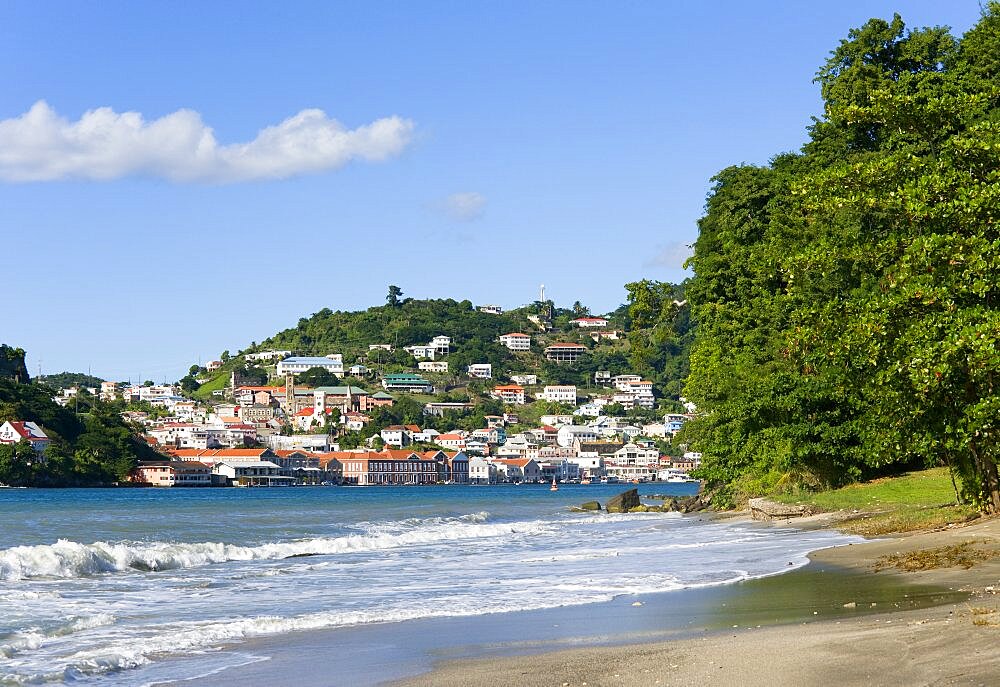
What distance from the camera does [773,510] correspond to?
1267 inches

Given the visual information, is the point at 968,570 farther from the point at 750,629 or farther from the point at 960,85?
the point at 960,85

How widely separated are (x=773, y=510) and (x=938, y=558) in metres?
16.8

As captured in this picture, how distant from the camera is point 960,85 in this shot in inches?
1363

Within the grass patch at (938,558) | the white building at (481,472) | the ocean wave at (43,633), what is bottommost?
the white building at (481,472)

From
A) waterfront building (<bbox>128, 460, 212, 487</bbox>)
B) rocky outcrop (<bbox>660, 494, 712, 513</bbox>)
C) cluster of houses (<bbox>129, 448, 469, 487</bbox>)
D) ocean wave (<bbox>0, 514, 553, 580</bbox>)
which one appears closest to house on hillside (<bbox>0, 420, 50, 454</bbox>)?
waterfront building (<bbox>128, 460, 212, 487</bbox>)

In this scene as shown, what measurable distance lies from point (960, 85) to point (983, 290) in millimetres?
20876

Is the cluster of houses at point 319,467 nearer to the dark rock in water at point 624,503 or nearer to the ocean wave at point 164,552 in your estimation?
the dark rock in water at point 624,503

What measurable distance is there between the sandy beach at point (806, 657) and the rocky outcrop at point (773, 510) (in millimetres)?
18138

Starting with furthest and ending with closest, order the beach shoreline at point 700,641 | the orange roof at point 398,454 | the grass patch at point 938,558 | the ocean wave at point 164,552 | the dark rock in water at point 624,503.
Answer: the orange roof at point 398,454 → the dark rock in water at point 624,503 → the ocean wave at point 164,552 → the grass patch at point 938,558 → the beach shoreline at point 700,641

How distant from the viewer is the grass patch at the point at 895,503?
21.3 metres

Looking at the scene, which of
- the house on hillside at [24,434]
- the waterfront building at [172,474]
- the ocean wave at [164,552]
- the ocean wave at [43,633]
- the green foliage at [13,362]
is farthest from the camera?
the green foliage at [13,362]

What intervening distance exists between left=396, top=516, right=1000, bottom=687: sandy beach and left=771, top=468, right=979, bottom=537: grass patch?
28.0 feet

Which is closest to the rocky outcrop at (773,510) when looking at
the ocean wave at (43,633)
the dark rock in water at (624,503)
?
the ocean wave at (43,633)

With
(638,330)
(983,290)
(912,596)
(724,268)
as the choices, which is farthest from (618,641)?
(638,330)
